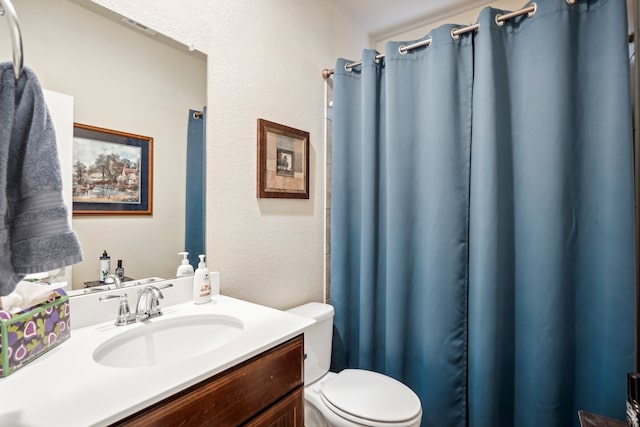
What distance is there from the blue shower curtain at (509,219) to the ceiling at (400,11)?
0.55 meters

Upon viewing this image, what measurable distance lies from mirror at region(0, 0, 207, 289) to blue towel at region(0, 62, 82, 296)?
1.39ft

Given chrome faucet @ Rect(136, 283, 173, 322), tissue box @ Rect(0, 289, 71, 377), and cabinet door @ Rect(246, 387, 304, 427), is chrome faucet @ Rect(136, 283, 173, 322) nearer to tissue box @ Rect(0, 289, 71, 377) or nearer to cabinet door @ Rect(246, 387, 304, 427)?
tissue box @ Rect(0, 289, 71, 377)

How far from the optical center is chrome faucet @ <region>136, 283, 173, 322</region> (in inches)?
39.0

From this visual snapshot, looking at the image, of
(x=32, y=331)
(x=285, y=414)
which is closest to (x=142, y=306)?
(x=32, y=331)

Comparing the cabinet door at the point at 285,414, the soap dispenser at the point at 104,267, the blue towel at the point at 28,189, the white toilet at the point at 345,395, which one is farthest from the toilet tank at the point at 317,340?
the blue towel at the point at 28,189

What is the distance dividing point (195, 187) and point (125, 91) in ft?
1.31

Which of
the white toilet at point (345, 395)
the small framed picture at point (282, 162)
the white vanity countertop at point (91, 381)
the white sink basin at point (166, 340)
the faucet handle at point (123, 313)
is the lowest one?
the white toilet at point (345, 395)

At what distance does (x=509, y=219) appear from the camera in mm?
→ 1391

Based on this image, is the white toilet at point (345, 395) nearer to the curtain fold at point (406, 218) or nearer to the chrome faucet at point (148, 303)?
the curtain fold at point (406, 218)

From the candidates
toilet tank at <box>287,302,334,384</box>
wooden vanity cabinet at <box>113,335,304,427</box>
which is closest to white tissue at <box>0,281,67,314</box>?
wooden vanity cabinet at <box>113,335,304,427</box>

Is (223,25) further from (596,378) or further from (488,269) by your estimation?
(596,378)

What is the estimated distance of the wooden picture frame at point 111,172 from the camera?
0.96 metres

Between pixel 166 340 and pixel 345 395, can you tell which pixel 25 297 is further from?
pixel 345 395

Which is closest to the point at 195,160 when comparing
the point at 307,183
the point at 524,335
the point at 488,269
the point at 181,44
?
the point at 181,44
